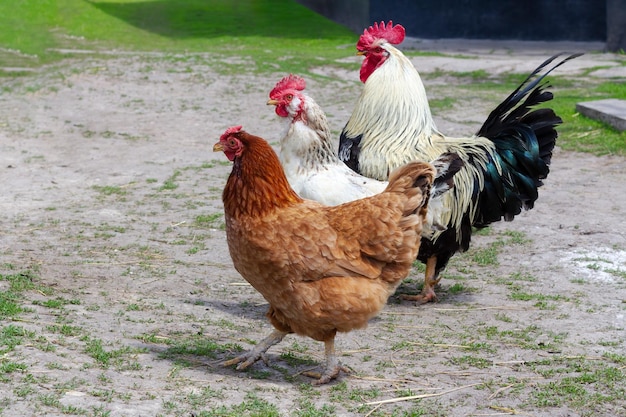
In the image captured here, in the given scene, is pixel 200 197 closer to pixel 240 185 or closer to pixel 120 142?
pixel 120 142

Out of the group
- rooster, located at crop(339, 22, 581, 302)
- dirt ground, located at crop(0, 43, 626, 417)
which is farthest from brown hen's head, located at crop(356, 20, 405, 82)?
dirt ground, located at crop(0, 43, 626, 417)

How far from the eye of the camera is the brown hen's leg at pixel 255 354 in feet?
15.3

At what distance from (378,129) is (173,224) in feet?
7.28

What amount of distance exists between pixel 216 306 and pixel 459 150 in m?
1.93

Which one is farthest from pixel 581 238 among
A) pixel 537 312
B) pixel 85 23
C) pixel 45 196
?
pixel 85 23

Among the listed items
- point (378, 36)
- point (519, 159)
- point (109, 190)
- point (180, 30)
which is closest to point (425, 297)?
point (519, 159)

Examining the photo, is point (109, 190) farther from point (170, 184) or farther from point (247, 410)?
point (247, 410)

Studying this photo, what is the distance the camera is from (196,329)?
5.24m

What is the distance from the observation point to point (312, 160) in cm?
557

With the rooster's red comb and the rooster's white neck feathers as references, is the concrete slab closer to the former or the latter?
the rooster's red comb

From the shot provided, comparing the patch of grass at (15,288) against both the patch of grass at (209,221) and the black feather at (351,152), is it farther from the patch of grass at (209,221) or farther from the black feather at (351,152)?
the black feather at (351,152)

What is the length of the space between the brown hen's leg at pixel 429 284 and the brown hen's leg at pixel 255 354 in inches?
64.7

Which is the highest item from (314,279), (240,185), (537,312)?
(240,185)

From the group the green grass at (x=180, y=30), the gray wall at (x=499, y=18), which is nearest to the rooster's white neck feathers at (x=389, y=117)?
the green grass at (x=180, y=30)
